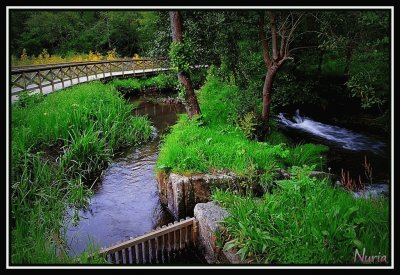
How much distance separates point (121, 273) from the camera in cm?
320

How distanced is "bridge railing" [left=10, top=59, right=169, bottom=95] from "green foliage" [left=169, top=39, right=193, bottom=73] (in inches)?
58.5

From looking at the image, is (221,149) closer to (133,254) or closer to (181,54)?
(181,54)

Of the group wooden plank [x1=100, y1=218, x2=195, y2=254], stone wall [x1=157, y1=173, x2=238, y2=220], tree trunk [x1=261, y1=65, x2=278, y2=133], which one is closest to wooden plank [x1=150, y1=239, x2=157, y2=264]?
wooden plank [x1=100, y1=218, x2=195, y2=254]

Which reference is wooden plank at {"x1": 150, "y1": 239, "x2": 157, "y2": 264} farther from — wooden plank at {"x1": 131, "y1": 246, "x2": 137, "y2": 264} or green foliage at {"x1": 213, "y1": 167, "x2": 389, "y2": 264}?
green foliage at {"x1": 213, "y1": 167, "x2": 389, "y2": 264}

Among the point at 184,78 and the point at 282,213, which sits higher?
the point at 184,78

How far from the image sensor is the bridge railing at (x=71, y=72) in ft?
40.7

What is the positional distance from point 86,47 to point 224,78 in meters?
14.4

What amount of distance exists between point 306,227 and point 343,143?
24.0 feet

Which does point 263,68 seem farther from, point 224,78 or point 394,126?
point 394,126

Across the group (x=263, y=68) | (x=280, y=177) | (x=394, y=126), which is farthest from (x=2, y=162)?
(x=263, y=68)

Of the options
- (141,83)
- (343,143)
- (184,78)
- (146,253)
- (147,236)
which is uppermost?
(141,83)

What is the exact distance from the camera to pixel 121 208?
7.59 metres

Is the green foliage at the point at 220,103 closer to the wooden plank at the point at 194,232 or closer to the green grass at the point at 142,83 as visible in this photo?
the wooden plank at the point at 194,232

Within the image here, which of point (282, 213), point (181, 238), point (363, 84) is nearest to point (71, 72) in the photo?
point (363, 84)
